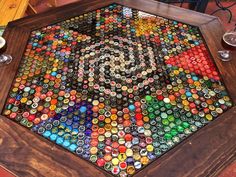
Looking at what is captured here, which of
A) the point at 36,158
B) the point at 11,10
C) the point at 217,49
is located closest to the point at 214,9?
the point at 217,49

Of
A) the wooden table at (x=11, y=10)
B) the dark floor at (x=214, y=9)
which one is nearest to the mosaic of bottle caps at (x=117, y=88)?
the wooden table at (x=11, y=10)

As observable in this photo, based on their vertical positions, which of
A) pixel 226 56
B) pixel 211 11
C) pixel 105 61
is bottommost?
pixel 211 11

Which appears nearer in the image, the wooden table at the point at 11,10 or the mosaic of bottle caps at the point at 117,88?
the mosaic of bottle caps at the point at 117,88

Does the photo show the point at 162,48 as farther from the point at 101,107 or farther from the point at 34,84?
the point at 34,84

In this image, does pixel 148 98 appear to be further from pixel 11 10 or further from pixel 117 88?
pixel 11 10

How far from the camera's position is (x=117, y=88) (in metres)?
1.18

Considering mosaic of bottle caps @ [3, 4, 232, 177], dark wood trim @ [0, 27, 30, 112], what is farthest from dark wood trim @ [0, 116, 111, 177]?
dark wood trim @ [0, 27, 30, 112]

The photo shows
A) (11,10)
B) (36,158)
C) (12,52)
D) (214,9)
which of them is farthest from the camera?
(214,9)

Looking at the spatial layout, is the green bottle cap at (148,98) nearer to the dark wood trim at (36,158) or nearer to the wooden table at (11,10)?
the dark wood trim at (36,158)

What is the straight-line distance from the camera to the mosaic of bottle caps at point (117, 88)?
0.99m

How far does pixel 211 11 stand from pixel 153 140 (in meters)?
2.25

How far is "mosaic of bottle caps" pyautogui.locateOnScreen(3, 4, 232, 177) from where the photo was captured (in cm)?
99

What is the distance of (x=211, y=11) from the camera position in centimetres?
278

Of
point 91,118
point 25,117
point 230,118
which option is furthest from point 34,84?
point 230,118
